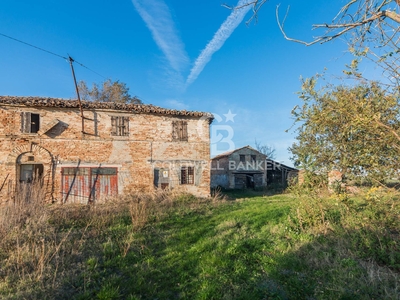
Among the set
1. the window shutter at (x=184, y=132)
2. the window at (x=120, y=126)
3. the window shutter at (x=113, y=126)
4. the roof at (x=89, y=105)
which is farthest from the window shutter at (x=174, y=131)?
the window shutter at (x=113, y=126)

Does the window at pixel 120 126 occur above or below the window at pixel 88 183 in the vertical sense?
above

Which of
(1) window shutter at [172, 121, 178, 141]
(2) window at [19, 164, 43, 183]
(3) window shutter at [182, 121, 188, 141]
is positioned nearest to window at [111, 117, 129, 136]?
(1) window shutter at [172, 121, 178, 141]

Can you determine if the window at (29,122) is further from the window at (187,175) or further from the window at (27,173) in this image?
the window at (187,175)

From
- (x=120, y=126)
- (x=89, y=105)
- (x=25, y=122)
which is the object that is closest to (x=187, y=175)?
(x=120, y=126)

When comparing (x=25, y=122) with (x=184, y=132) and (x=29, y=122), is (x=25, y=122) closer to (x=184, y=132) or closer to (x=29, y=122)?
(x=29, y=122)

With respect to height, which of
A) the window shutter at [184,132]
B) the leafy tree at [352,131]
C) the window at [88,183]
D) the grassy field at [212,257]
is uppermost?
the window shutter at [184,132]

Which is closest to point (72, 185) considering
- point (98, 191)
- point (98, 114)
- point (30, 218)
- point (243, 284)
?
point (98, 191)

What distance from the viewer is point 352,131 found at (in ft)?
14.0

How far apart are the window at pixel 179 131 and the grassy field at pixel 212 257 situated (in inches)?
320

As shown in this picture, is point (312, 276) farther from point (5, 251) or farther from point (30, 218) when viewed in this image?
point (30, 218)

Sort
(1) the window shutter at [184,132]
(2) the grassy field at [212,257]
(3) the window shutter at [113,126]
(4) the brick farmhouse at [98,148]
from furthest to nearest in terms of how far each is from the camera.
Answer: (1) the window shutter at [184,132], (3) the window shutter at [113,126], (4) the brick farmhouse at [98,148], (2) the grassy field at [212,257]

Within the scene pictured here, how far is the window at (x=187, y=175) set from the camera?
1491cm

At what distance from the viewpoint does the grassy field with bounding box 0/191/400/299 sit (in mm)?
3705

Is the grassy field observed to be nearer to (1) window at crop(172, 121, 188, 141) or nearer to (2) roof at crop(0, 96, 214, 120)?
(2) roof at crop(0, 96, 214, 120)
